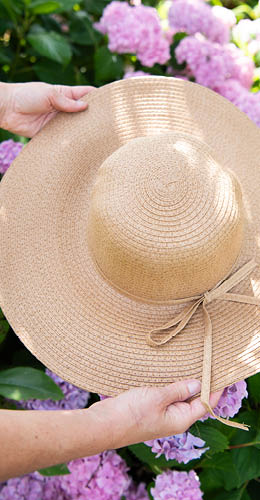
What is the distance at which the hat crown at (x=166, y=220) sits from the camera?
3.21 ft

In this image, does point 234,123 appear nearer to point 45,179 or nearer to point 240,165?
point 240,165

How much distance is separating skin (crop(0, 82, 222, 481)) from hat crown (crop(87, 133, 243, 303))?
0.70 ft

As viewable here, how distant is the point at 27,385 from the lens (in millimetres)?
1321

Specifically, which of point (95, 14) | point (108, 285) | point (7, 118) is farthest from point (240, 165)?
point (95, 14)

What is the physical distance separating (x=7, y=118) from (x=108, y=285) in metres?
0.67

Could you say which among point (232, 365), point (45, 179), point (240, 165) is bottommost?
point (232, 365)

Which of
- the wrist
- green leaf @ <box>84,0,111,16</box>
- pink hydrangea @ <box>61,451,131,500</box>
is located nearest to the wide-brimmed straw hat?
the wrist

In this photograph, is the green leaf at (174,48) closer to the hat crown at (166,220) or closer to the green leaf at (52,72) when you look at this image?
the green leaf at (52,72)

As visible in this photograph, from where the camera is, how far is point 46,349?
1.08 meters

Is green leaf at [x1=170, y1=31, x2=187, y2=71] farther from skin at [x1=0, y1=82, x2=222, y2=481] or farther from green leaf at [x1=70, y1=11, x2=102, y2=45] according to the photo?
skin at [x1=0, y1=82, x2=222, y2=481]

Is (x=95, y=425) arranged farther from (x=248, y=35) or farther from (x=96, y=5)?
(x=96, y=5)

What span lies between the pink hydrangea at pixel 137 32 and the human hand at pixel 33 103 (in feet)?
1.77

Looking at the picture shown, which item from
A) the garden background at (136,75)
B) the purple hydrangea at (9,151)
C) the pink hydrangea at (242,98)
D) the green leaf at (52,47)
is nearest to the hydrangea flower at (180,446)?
the garden background at (136,75)

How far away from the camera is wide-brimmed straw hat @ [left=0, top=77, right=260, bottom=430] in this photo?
0.99m
